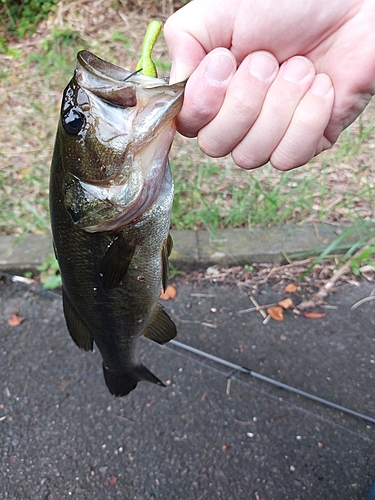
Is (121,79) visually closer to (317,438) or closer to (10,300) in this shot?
(317,438)

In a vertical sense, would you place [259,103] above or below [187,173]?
above

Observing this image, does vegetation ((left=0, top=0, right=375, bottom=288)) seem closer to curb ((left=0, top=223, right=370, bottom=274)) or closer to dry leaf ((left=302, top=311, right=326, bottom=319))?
curb ((left=0, top=223, right=370, bottom=274))

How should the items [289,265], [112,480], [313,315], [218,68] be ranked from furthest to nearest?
[289,265] → [313,315] → [112,480] → [218,68]

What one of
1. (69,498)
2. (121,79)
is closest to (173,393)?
(69,498)

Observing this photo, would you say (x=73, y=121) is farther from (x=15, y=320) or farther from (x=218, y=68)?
(x=15, y=320)

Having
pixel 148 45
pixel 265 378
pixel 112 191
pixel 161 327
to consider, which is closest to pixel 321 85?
pixel 148 45

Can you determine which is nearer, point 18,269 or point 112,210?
point 112,210

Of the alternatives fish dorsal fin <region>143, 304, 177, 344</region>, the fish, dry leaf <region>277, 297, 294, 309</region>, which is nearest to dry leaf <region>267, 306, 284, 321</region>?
dry leaf <region>277, 297, 294, 309</region>
